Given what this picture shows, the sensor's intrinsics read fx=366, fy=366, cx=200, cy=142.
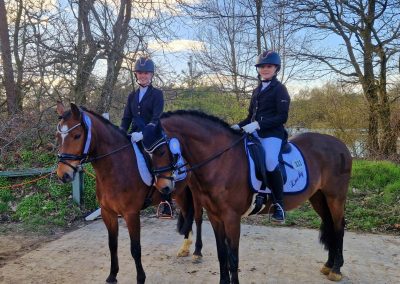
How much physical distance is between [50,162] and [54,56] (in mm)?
3118

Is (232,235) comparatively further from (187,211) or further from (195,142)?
(187,211)

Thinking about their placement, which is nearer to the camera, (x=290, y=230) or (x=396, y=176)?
(x=290, y=230)

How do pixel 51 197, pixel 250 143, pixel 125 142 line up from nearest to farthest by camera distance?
1. pixel 250 143
2. pixel 125 142
3. pixel 51 197

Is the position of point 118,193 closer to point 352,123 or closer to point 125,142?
point 125,142

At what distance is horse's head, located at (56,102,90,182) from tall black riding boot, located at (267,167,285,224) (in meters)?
1.81

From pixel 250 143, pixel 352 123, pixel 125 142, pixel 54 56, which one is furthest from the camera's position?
pixel 352 123

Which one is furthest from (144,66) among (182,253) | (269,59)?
(182,253)

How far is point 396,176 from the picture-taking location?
7.88 meters

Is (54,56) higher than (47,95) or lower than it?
higher

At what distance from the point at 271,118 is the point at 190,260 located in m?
2.19

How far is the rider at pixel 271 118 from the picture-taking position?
357cm

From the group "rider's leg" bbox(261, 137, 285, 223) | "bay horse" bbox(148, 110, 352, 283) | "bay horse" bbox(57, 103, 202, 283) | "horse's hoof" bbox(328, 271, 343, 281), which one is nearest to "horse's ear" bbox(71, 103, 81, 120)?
"bay horse" bbox(57, 103, 202, 283)

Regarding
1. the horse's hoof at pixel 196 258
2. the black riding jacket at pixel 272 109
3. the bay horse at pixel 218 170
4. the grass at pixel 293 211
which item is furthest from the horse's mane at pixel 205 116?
the grass at pixel 293 211

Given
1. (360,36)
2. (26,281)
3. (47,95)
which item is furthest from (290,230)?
(360,36)
